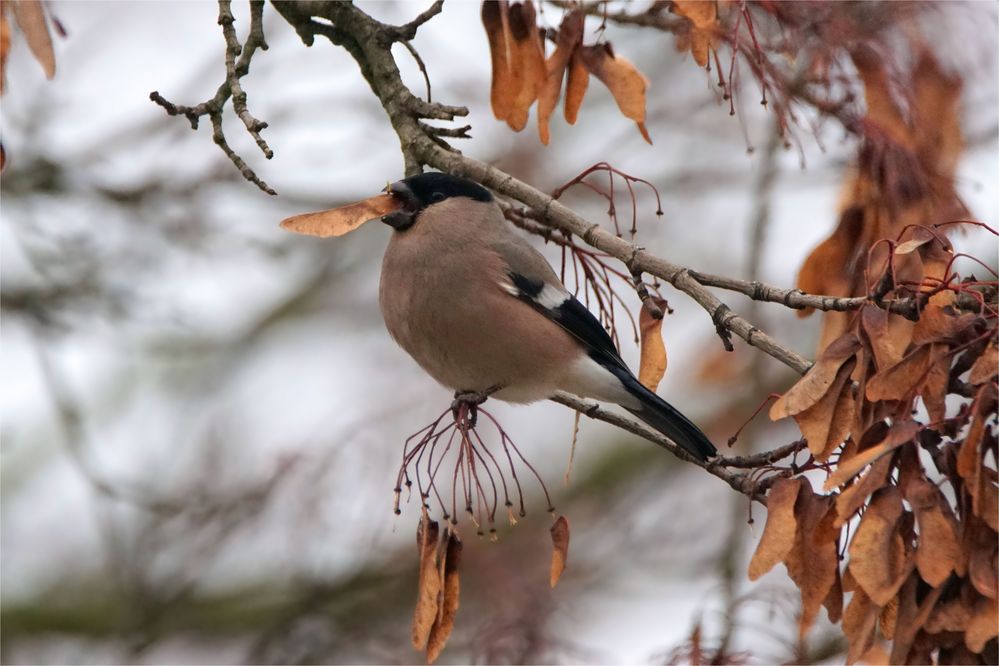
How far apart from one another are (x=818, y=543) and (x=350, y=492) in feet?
10.7

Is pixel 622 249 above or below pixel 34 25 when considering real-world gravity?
below

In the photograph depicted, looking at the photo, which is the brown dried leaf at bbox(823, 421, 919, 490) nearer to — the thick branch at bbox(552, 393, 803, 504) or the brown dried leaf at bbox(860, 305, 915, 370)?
the brown dried leaf at bbox(860, 305, 915, 370)

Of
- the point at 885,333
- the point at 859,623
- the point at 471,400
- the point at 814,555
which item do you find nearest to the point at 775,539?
the point at 814,555

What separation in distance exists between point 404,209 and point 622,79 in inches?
39.3

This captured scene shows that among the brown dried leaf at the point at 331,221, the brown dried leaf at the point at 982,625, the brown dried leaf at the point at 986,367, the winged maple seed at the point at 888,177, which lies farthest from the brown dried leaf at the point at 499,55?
the brown dried leaf at the point at 982,625

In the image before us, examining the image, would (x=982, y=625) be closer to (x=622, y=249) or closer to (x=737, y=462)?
(x=737, y=462)

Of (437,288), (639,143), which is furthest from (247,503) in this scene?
(639,143)

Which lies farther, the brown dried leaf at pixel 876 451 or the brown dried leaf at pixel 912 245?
the brown dried leaf at pixel 912 245

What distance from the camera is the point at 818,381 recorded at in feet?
7.06

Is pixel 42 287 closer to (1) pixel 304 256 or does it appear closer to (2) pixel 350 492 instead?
(2) pixel 350 492

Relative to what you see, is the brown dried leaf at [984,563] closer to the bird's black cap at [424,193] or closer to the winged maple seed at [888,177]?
the winged maple seed at [888,177]

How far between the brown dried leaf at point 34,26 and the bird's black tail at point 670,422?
1.60m

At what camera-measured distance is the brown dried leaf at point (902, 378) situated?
6.53 ft

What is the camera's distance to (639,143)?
6.86 meters
